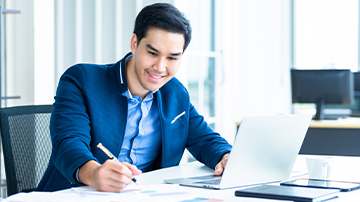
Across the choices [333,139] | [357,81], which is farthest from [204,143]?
[357,81]

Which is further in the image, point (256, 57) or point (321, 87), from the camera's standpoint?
point (256, 57)

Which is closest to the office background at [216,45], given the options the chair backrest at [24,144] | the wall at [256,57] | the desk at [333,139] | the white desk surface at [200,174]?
the wall at [256,57]

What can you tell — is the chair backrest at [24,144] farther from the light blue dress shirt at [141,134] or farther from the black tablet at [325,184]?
the black tablet at [325,184]

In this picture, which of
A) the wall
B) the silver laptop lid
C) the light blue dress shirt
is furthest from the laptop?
the wall

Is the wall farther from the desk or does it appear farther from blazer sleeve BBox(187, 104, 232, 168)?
blazer sleeve BBox(187, 104, 232, 168)

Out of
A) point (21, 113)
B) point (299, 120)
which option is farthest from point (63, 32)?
point (299, 120)

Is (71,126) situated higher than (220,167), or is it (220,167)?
(71,126)

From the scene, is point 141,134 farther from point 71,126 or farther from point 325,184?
point 325,184

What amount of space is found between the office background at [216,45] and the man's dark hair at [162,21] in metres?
1.27

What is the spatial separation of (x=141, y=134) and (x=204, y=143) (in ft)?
0.85

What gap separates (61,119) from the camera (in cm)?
143

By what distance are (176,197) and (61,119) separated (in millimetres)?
513

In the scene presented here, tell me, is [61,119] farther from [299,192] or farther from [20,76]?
[20,76]

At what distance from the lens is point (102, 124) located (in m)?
1.59
